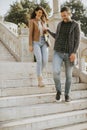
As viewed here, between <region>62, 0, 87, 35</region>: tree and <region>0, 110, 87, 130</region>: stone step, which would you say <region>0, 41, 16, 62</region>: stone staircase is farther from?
<region>62, 0, 87, 35</region>: tree

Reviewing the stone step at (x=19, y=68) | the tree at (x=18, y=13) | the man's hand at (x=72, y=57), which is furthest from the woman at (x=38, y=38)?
the tree at (x=18, y=13)

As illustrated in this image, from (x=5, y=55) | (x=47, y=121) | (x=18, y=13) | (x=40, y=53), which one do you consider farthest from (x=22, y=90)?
(x=18, y=13)

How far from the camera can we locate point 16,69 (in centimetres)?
698

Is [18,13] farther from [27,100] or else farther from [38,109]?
[38,109]

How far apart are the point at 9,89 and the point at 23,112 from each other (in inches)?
31.6

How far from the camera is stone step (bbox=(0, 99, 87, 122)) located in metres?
4.95

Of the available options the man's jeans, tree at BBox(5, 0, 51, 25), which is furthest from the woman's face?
tree at BBox(5, 0, 51, 25)

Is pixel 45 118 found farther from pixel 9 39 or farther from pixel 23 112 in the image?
pixel 9 39

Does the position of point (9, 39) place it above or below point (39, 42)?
below

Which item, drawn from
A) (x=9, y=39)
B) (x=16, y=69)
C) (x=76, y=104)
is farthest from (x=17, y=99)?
(x=9, y=39)

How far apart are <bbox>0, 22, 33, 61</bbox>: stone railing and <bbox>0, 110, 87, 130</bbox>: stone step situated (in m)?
4.64

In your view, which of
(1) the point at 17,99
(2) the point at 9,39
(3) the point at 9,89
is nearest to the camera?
(1) the point at 17,99

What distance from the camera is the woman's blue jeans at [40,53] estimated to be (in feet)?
19.4

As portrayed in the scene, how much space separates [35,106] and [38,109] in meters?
0.10
